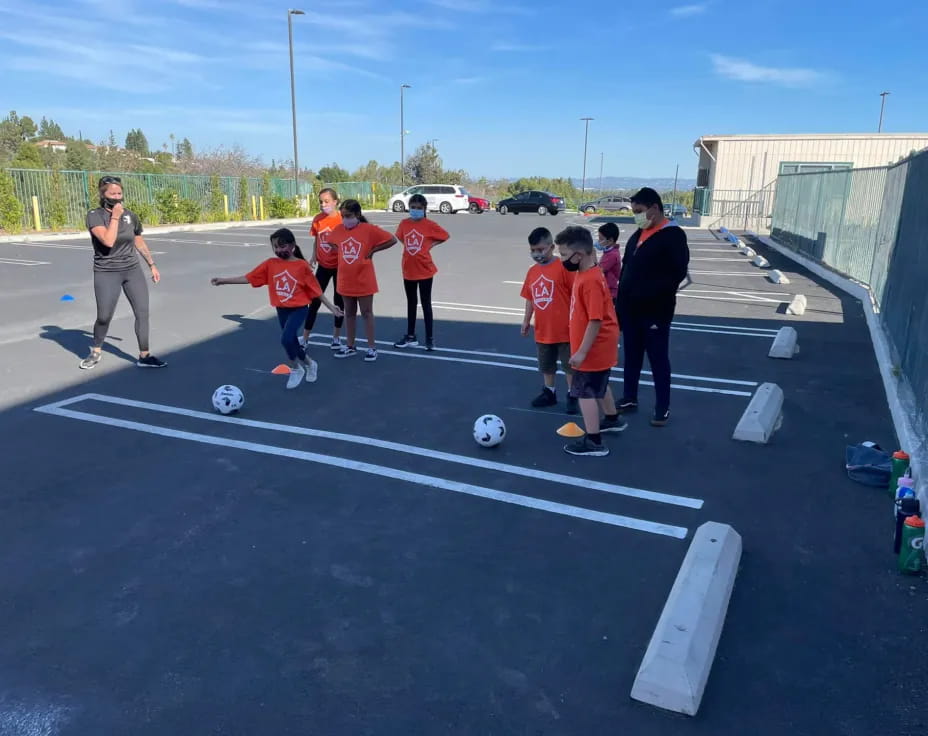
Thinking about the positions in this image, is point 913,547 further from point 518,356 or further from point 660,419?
point 518,356

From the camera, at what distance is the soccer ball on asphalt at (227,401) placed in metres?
5.99

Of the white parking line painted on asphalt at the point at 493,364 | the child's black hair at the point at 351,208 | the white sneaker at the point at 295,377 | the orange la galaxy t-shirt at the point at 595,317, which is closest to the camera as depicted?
the orange la galaxy t-shirt at the point at 595,317

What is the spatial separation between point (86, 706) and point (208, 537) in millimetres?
1328

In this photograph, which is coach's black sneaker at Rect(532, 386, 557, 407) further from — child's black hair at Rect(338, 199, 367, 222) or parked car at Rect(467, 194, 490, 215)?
parked car at Rect(467, 194, 490, 215)

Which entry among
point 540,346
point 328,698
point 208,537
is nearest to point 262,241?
point 540,346

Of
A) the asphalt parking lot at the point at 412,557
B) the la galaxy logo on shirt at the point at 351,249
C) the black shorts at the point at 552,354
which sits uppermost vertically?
the la galaxy logo on shirt at the point at 351,249

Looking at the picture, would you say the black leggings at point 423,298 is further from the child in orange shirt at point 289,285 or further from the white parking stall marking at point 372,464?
the white parking stall marking at point 372,464

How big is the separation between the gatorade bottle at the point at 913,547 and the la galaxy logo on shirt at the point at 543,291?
10.2 ft

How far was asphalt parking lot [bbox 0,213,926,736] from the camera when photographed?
9.04ft

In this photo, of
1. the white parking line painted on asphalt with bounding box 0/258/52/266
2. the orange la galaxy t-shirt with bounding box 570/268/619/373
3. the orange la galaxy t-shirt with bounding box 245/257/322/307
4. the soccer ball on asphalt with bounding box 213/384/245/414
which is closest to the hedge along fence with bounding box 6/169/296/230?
the white parking line painted on asphalt with bounding box 0/258/52/266

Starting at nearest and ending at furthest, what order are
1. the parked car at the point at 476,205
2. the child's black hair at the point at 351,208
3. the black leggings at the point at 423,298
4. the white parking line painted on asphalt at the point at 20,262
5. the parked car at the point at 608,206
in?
the child's black hair at the point at 351,208
the black leggings at the point at 423,298
the white parking line painted on asphalt at the point at 20,262
the parked car at the point at 476,205
the parked car at the point at 608,206

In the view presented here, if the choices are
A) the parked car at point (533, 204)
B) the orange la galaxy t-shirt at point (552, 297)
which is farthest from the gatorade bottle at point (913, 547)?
the parked car at point (533, 204)

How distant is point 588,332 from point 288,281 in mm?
3283

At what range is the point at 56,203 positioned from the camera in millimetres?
25125
